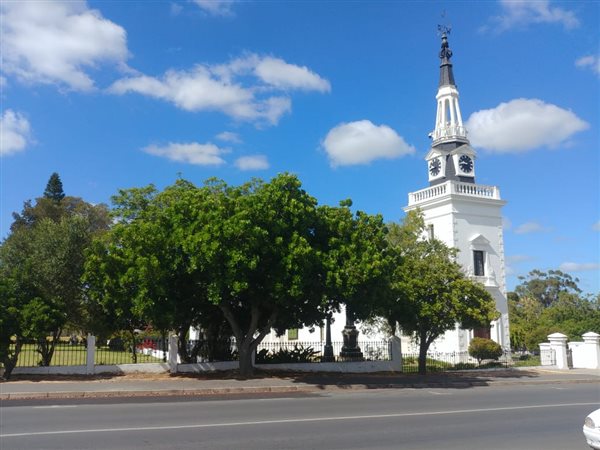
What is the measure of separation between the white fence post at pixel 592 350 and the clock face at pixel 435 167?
1368 cm

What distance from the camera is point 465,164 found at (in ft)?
118

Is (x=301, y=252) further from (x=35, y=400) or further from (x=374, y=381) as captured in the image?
(x=35, y=400)

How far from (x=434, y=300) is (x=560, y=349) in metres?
10.0

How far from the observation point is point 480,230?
113 ft

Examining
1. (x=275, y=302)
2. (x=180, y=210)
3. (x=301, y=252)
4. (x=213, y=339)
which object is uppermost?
(x=180, y=210)

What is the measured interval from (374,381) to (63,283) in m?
13.0

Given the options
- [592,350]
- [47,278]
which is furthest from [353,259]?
[592,350]

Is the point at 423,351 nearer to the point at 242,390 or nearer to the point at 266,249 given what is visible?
the point at 242,390

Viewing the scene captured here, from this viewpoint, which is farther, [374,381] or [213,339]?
[213,339]

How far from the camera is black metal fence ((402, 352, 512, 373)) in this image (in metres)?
26.4

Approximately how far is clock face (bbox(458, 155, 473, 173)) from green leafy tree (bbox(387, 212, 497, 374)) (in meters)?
13.9

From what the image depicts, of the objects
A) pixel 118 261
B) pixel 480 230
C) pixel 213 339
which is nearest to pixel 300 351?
pixel 213 339

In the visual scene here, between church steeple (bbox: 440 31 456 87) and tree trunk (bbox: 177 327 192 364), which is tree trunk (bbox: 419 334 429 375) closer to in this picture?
tree trunk (bbox: 177 327 192 364)

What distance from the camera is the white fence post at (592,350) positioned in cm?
2805
